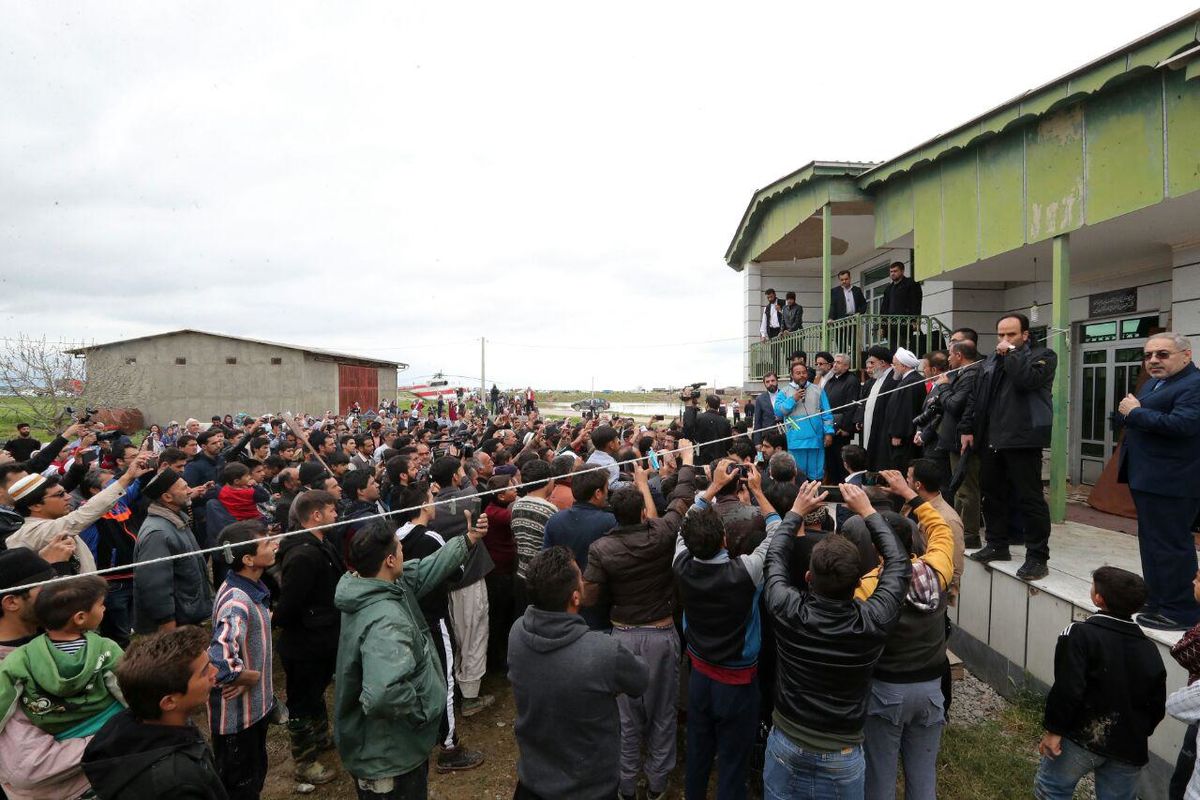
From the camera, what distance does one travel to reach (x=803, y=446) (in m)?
7.26

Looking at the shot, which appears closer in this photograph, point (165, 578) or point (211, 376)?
point (165, 578)

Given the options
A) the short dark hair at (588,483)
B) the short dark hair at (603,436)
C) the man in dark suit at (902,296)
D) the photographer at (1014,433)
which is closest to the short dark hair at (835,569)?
the short dark hair at (588,483)

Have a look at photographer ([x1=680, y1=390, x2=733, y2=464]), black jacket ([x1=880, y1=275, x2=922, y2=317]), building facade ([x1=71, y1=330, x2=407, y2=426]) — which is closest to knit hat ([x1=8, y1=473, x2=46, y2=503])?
photographer ([x1=680, y1=390, x2=733, y2=464])

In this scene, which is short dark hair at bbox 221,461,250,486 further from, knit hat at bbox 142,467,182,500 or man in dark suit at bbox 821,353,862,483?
man in dark suit at bbox 821,353,862,483

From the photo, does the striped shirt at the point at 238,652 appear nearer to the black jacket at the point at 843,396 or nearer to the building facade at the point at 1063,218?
the black jacket at the point at 843,396

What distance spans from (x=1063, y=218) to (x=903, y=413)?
8.33 ft

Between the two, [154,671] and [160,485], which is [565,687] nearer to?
[154,671]

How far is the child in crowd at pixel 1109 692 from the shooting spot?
9.02ft

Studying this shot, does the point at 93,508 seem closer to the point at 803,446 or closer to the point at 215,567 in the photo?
the point at 215,567

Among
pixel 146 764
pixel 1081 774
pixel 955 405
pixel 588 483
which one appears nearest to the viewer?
pixel 146 764

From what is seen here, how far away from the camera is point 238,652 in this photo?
313 centimetres

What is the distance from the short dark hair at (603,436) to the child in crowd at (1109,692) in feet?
13.1

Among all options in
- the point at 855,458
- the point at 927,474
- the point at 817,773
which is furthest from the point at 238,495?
the point at 927,474

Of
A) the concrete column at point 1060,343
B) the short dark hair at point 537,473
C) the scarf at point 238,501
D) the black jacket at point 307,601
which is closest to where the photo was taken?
the black jacket at point 307,601
